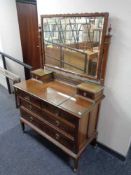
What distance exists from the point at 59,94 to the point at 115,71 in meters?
0.62

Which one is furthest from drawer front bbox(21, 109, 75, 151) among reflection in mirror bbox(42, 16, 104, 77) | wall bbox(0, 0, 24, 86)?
wall bbox(0, 0, 24, 86)

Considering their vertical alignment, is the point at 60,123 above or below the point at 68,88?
below

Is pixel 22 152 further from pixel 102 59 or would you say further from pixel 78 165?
pixel 102 59

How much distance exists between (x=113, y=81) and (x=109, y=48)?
1.11 ft

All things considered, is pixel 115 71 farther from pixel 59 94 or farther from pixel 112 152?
pixel 112 152

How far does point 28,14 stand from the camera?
3279 millimetres

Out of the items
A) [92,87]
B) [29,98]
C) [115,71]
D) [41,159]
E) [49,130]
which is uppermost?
[115,71]

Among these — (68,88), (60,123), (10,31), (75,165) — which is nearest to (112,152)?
(75,165)

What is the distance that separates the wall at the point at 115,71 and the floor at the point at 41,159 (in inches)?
7.0

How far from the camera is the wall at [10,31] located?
2770 millimetres

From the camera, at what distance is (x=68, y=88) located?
1.71 metres

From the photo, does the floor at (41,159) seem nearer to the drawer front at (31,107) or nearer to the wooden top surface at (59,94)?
the drawer front at (31,107)

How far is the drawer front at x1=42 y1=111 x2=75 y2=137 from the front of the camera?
1404mm

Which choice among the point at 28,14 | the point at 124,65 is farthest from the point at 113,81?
the point at 28,14
